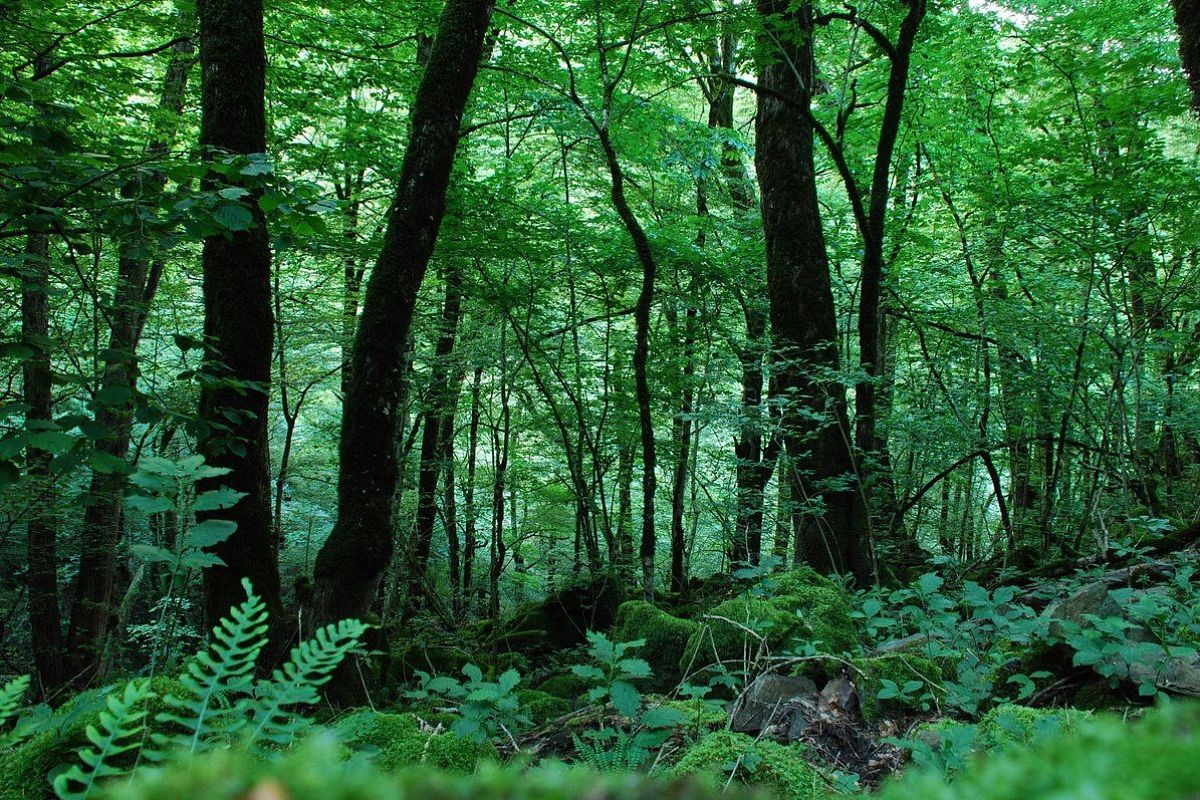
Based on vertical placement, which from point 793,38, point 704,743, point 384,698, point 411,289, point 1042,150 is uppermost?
point 793,38

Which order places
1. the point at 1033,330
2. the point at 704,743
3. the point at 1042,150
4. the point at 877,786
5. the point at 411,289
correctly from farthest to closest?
the point at 1033,330 < the point at 1042,150 < the point at 411,289 < the point at 877,786 < the point at 704,743

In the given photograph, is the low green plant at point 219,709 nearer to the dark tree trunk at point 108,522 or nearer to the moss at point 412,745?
the moss at point 412,745

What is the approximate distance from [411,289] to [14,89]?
248 cm

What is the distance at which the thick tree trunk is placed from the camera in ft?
15.0

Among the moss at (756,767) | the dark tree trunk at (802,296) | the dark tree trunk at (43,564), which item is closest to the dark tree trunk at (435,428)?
the dark tree trunk at (43,564)

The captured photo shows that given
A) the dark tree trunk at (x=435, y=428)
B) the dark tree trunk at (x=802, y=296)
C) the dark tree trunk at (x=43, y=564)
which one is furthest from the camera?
the dark tree trunk at (x=435, y=428)

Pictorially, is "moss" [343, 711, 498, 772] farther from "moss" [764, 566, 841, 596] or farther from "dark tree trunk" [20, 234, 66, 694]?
"dark tree trunk" [20, 234, 66, 694]

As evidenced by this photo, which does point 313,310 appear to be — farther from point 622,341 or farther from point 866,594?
point 866,594

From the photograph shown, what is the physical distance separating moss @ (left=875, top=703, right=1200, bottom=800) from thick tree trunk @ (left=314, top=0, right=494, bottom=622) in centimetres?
452

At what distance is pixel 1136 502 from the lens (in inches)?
332


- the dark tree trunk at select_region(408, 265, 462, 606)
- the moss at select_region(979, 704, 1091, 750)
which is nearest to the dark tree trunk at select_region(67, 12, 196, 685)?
the dark tree trunk at select_region(408, 265, 462, 606)

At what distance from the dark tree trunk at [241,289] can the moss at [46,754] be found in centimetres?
276

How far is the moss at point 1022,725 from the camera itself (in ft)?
6.08

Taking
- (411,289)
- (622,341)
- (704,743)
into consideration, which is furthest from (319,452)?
(704,743)
